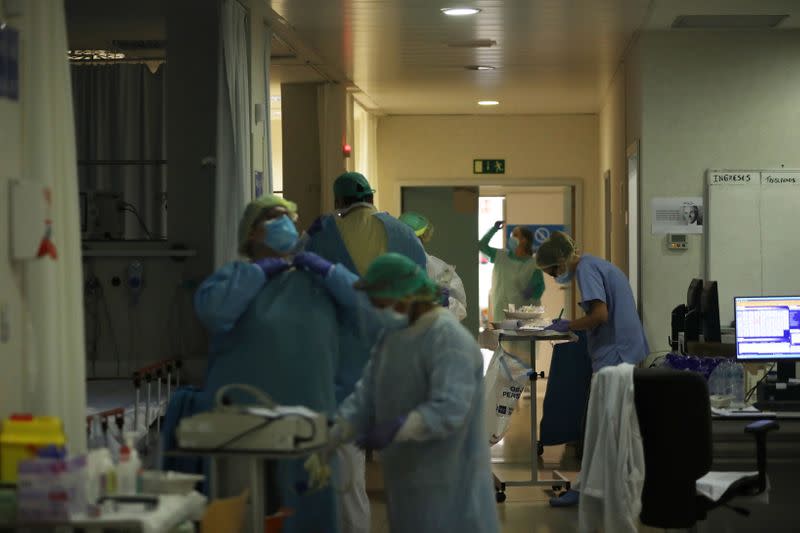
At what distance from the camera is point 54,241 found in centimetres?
378

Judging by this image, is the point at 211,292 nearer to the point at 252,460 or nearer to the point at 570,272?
the point at 252,460

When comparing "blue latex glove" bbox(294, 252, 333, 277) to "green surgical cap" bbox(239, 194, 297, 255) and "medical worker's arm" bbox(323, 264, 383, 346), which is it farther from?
"green surgical cap" bbox(239, 194, 297, 255)

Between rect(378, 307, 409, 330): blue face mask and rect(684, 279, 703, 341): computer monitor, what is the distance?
343 centimetres

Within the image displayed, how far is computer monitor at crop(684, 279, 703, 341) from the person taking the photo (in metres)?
6.83

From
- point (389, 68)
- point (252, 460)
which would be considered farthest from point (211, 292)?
point (389, 68)

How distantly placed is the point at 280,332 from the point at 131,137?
373 cm

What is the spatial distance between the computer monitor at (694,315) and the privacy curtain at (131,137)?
331cm

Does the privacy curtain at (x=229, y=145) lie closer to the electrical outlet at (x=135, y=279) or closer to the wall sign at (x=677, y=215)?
the electrical outlet at (x=135, y=279)

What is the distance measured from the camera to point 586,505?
5223mm

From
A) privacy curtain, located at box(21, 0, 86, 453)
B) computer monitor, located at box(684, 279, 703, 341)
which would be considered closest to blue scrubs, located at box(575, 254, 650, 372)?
computer monitor, located at box(684, 279, 703, 341)

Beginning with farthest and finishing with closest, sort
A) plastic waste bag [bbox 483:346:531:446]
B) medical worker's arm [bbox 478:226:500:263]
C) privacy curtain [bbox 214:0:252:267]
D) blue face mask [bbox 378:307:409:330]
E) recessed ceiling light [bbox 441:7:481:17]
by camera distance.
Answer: medical worker's arm [bbox 478:226:500:263], recessed ceiling light [bbox 441:7:481:17], plastic waste bag [bbox 483:346:531:446], privacy curtain [bbox 214:0:252:267], blue face mask [bbox 378:307:409:330]

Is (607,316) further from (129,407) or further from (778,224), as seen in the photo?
(129,407)

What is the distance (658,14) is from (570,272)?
1.82 metres

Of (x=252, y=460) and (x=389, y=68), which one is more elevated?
(x=389, y=68)
